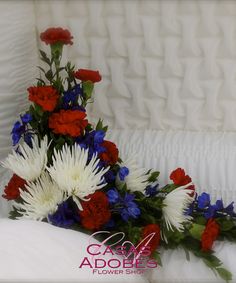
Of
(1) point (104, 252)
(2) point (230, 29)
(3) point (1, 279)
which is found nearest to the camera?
(3) point (1, 279)

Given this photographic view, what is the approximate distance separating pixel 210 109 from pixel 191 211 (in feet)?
1.20

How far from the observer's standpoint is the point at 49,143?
1.09 metres

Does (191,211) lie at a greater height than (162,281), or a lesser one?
greater

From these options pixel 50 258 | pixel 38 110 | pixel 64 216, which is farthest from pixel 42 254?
pixel 38 110

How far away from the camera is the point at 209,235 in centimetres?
101

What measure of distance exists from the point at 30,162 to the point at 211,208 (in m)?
0.44

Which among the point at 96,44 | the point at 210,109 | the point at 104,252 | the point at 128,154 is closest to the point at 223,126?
the point at 210,109

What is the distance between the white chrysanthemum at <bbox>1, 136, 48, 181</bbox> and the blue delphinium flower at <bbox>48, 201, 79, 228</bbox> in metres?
0.10

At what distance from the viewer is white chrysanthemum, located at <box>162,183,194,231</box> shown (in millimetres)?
1049

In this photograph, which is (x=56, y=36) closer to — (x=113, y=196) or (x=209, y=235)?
(x=113, y=196)

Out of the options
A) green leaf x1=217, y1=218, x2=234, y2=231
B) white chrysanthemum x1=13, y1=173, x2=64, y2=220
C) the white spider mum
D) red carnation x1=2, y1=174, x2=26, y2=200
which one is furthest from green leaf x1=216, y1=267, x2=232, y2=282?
red carnation x1=2, y1=174, x2=26, y2=200

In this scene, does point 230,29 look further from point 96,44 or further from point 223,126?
point 96,44

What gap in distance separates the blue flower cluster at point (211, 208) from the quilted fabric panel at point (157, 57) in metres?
0.32

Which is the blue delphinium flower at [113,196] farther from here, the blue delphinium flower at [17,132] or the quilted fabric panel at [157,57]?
the quilted fabric panel at [157,57]
